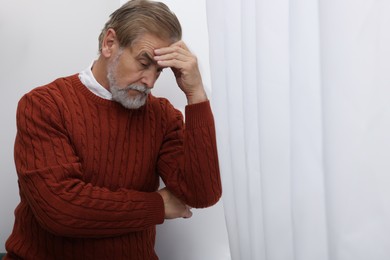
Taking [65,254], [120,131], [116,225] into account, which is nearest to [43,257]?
[65,254]

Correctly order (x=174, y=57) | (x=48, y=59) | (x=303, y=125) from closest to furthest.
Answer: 1. (x=303, y=125)
2. (x=174, y=57)
3. (x=48, y=59)

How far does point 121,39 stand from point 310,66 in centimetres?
60

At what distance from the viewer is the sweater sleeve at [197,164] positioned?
117cm

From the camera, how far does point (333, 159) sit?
72 centimetres

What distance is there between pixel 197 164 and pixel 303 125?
455 millimetres

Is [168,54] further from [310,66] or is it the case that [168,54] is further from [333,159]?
[333,159]

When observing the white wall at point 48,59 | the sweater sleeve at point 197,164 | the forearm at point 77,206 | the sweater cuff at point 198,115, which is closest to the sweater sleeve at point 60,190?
the forearm at point 77,206

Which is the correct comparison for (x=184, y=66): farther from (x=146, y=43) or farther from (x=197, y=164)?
(x=197, y=164)

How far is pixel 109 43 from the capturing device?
1.21 metres

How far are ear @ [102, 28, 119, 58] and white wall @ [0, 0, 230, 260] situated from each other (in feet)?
1.14

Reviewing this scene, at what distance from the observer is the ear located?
1191 mm

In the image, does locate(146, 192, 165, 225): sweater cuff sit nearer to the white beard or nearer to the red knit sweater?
the red knit sweater

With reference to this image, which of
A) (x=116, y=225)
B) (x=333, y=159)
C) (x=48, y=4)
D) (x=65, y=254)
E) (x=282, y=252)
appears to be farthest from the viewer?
(x=48, y=4)

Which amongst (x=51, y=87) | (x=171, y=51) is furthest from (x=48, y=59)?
(x=171, y=51)
